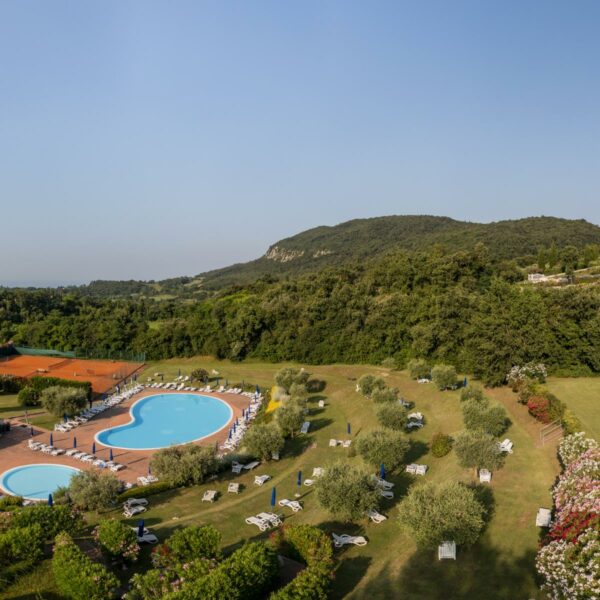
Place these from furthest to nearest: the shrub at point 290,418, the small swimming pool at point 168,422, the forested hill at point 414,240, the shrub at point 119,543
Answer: the forested hill at point 414,240
the small swimming pool at point 168,422
the shrub at point 290,418
the shrub at point 119,543

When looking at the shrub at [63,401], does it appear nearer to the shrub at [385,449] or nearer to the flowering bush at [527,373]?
the shrub at [385,449]

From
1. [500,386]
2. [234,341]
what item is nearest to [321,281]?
[234,341]

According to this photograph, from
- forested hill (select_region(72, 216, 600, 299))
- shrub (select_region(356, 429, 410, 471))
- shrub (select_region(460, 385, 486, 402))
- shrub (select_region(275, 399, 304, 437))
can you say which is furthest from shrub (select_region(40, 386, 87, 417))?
forested hill (select_region(72, 216, 600, 299))

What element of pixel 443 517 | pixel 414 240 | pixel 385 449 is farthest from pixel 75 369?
pixel 414 240

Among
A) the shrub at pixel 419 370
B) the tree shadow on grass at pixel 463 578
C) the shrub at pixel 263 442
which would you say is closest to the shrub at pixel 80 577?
the tree shadow on grass at pixel 463 578

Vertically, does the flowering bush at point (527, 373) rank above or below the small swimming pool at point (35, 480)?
above

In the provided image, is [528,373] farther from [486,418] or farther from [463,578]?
[463,578]

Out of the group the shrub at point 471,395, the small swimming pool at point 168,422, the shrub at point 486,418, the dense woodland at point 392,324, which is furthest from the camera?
the small swimming pool at point 168,422
